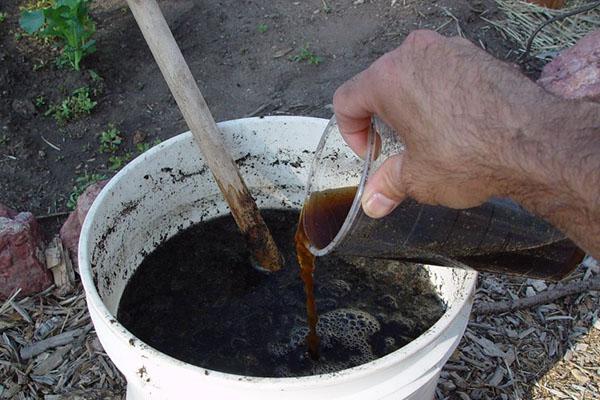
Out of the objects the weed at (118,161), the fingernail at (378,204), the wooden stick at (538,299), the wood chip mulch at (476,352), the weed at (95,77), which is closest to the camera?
the fingernail at (378,204)

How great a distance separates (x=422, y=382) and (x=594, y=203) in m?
0.47

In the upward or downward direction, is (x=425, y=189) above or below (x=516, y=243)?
above

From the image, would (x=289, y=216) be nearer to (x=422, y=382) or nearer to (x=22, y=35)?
(x=422, y=382)

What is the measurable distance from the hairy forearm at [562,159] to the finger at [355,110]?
262mm

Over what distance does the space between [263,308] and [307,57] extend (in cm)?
195

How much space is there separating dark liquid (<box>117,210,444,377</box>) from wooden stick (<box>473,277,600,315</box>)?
2.71 feet

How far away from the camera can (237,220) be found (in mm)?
1828

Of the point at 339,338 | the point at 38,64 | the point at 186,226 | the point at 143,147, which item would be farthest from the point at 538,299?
the point at 38,64

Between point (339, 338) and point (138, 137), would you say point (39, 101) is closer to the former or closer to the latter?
point (138, 137)

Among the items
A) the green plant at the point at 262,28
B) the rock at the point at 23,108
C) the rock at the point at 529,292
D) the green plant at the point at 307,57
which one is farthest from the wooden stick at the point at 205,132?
the green plant at the point at 262,28

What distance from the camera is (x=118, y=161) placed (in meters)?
2.92

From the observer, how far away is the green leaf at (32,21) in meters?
3.19

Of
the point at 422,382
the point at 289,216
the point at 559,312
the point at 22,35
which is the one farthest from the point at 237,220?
the point at 22,35

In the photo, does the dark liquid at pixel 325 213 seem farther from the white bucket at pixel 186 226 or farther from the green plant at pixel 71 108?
the green plant at pixel 71 108
